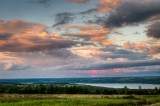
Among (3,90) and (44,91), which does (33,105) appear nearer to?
(44,91)

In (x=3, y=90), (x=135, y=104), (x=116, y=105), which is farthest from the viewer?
(x=3, y=90)

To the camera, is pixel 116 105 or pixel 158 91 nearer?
pixel 116 105

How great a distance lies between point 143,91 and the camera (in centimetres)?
12162

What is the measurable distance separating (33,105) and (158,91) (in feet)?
380

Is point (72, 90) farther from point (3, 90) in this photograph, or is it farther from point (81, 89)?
point (3, 90)

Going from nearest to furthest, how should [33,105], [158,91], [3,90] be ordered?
[33,105] < [3,90] < [158,91]

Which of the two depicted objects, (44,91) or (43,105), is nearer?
(43,105)

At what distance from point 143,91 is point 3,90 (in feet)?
322

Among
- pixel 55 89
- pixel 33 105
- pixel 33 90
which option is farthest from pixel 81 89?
pixel 33 105

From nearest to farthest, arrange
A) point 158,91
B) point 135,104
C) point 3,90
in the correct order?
point 135,104 → point 3,90 → point 158,91

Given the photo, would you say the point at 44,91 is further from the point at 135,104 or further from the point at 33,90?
the point at 135,104

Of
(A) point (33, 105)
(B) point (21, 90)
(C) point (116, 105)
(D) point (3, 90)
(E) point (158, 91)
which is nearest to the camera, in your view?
(A) point (33, 105)

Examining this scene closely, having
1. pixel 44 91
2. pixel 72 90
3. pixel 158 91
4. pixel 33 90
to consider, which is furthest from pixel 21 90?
pixel 158 91

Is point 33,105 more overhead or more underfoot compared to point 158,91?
more overhead
